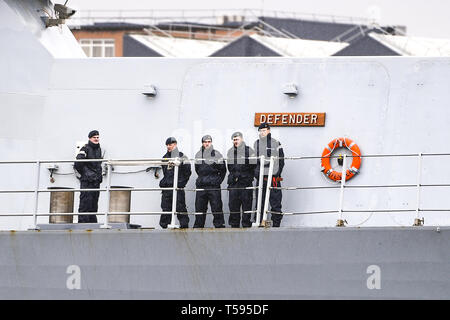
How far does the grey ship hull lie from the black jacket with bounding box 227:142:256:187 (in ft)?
4.23

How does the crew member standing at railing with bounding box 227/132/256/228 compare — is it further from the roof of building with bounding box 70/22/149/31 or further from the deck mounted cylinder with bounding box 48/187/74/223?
the roof of building with bounding box 70/22/149/31

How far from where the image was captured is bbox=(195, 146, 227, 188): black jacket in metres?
13.6

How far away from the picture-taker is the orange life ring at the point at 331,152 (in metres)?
13.9

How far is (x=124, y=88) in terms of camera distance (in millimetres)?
15094

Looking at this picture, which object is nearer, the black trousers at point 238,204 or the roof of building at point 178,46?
the black trousers at point 238,204

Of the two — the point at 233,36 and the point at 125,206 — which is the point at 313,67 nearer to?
the point at 125,206

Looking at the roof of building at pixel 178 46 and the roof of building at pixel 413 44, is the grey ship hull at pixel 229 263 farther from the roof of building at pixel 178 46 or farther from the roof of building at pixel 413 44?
the roof of building at pixel 178 46

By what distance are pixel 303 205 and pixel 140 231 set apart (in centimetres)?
257

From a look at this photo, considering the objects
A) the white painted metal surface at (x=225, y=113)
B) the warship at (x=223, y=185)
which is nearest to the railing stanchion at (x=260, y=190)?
the warship at (x=223, y=185)

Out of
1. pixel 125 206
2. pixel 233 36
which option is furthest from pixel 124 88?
pixel 233 36

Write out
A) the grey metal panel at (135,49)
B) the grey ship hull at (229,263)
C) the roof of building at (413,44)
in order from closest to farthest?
the grey ship hull at (229,263) → the roof of building at (413,44) → the grey metal panel at (135,49)

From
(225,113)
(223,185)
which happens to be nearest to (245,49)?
(225,113)

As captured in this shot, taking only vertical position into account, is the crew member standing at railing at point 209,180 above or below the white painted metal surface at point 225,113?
below

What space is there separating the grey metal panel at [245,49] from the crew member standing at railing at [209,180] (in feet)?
95.3
